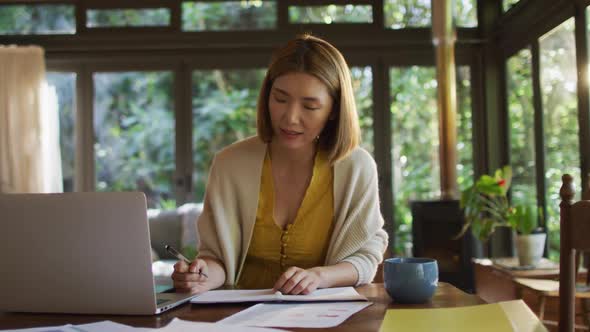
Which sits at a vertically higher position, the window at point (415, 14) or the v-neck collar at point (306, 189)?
the window at point (415, 14)

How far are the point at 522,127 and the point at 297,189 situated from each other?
3.72m

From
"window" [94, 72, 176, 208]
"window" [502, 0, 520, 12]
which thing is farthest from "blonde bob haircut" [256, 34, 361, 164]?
"window" [94, 72, 176, 208]

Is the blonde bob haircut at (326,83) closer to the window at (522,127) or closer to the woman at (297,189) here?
the woman at (297,189)

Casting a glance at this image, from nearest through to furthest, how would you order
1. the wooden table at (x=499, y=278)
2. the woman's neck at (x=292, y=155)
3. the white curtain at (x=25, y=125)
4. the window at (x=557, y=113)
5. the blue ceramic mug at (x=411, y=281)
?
the blue ceramic mug at (x=411, y=281) < the woman's neck at (x=292, y=155) < the wooden table at (x=499, y=278) < the window at (x=557, y=113) < the white curtain at (x=25, y=125)

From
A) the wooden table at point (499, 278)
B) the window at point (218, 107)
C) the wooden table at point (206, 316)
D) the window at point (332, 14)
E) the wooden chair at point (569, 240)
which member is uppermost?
the window at point (332, 14)

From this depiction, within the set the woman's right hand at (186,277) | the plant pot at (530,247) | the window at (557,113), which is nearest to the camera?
the woman's right hand at (186,277)

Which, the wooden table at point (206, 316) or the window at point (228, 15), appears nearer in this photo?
the wooden table at point (206, 316)

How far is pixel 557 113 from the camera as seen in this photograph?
4125mm

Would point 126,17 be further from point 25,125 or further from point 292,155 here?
point 292,155

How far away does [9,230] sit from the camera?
1019 mm

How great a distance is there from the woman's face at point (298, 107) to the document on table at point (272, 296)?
42 cm

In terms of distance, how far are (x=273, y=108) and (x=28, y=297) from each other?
0.69 metres

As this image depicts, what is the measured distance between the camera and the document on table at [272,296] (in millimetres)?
1133

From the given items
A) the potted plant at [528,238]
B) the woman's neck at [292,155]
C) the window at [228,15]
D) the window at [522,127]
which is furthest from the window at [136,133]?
the woman's neck at [292,155]
